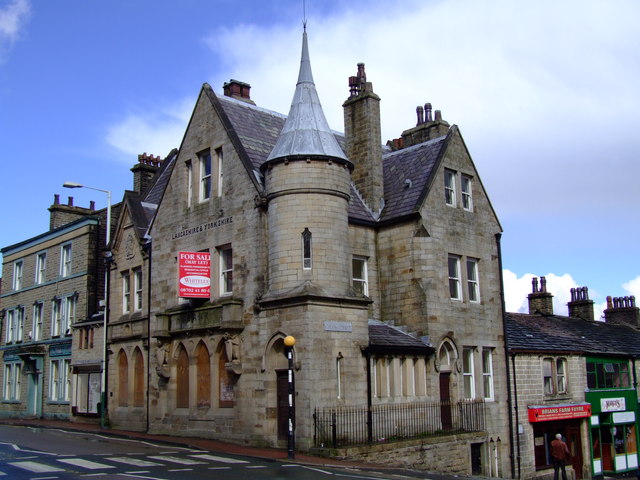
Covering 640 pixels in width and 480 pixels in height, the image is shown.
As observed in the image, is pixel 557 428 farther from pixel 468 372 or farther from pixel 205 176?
pixel 205 176

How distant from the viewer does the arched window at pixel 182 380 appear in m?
26.5

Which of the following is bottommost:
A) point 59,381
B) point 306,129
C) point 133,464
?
point 133,464

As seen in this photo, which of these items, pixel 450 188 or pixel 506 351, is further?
pixel 506 351

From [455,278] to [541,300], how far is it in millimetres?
16272

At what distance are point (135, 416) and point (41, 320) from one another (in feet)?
43.6

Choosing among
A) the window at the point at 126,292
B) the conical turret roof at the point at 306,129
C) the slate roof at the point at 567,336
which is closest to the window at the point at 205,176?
the conical turret roof at the point at 306,129

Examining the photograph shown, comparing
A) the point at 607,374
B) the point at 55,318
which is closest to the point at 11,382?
the point at 55,318

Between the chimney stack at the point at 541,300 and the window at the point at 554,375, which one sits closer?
the window at the point at 554,375

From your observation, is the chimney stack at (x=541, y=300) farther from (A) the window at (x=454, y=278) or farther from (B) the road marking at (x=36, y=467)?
(B) the road marking at (x=36, y=467)

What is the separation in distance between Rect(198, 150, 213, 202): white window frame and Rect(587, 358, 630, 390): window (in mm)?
18839

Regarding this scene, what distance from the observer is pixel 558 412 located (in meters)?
30.0

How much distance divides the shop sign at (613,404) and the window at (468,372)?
29.4 feet

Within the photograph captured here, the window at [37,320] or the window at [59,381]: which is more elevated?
the window at [37,320]

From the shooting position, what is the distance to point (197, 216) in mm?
27219
